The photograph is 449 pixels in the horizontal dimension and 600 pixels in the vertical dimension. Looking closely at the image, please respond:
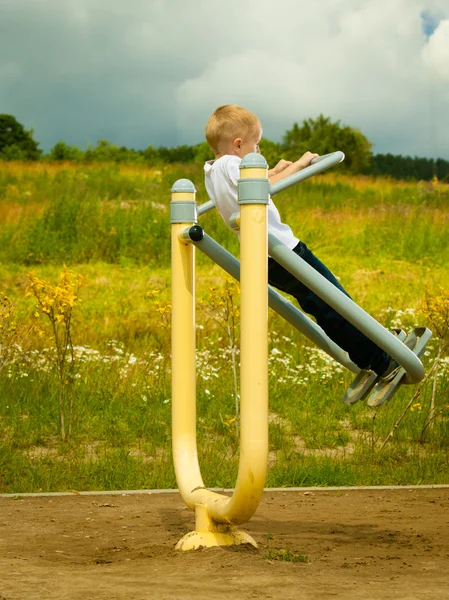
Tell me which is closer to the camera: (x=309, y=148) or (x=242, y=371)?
(x=242, y=371)

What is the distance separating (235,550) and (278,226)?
1256 millimetres

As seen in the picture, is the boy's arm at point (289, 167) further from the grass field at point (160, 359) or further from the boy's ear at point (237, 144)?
the grass field at point (160, 359)

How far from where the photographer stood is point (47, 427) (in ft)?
19.8

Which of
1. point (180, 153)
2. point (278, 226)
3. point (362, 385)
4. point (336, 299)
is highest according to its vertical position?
point (180, 153)

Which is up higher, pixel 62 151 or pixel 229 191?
pixel 62 151

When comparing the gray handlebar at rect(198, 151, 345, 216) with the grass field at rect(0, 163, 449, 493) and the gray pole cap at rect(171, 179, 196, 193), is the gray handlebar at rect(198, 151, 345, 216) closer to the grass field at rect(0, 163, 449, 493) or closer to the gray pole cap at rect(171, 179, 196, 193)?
the gray pole cap at rect(171, 179, 196, 193)

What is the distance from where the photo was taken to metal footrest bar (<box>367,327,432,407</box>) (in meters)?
3.44

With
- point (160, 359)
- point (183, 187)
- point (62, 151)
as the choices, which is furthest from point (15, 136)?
point (183, 187)

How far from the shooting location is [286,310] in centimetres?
366

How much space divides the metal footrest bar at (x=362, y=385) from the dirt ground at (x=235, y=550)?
63 centimetres

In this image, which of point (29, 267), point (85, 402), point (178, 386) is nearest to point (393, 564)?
point (178, 386)

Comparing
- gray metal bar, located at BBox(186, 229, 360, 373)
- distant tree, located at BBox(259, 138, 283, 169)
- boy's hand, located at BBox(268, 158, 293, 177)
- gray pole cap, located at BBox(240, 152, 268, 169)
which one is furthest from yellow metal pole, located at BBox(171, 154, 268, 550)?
distant tree, located at BBox(259, 138, 283, 169)

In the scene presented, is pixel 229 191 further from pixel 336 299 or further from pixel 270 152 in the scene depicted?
pixel 270 152

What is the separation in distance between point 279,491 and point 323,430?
52.0 inches
